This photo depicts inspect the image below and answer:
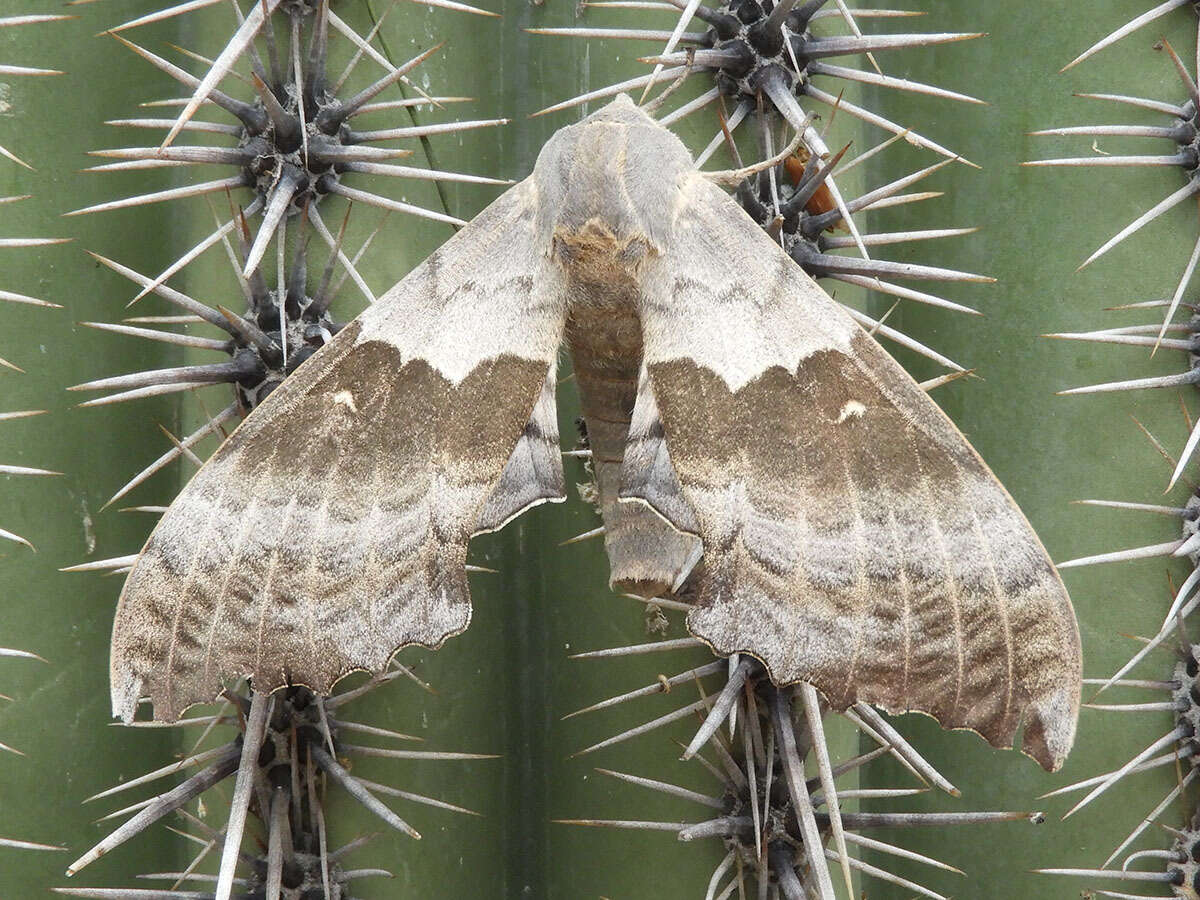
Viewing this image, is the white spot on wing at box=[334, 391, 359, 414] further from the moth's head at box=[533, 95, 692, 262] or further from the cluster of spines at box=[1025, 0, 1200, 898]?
the cluster of spines at box=[1025, 0, 1200, 898]

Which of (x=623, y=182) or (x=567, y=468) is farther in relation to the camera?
(x=567, y=468)

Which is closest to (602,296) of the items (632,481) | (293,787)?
(632,481)

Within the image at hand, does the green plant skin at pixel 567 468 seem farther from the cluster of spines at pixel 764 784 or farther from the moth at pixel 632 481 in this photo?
the moth at pixel 632 481

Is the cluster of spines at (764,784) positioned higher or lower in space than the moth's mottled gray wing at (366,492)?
lower

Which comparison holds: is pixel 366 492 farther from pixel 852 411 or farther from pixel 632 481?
pixel 852 411

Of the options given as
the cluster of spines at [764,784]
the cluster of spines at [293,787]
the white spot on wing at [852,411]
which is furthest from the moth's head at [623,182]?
the cluster of spines at [293,787]

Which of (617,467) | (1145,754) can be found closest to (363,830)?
(617,467)

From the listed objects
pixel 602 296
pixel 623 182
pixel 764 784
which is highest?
pixel 623 182

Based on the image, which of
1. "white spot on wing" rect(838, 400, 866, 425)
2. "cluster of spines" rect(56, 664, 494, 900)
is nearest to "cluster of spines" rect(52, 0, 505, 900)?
"cluster of spines" rect(56, 664, 494, 900)
